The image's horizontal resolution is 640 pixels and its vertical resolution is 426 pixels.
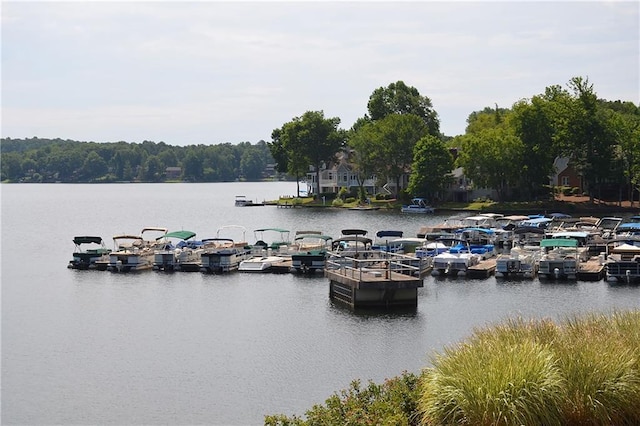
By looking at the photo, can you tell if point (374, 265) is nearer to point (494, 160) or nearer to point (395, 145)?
point (494, 160)

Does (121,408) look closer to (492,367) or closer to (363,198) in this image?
(492,367)

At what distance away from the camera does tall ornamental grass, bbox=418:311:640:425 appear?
1614 centimetres

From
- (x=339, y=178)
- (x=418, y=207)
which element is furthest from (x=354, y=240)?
(x=339, y=178)

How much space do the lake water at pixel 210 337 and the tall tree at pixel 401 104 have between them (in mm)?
96088

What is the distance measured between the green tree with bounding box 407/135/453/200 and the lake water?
214ft

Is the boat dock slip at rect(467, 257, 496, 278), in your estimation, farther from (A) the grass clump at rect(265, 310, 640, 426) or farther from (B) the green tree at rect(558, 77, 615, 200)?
(B) the green tree at rect(558, 77, 615, 200)

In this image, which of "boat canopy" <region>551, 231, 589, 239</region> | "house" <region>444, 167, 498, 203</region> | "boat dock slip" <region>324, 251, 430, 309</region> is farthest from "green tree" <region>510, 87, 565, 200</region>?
"boat dock slip" <region>324, 251, 430, 309</region>

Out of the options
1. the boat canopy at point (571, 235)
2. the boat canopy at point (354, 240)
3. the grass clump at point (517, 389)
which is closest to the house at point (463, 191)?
the boat canopy at point (571, 235)

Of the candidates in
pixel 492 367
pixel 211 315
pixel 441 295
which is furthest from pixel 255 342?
pixel 492 367

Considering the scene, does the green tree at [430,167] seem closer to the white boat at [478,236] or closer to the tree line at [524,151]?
the tree line at [524,151]

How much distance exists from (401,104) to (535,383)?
5411 inches

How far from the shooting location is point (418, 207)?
115188 millimetres

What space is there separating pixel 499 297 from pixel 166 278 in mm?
22788

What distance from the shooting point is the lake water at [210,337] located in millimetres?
27812
